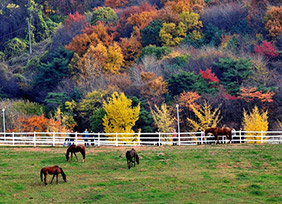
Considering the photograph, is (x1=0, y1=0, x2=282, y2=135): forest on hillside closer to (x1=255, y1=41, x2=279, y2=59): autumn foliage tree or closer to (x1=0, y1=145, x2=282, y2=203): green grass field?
(x1=255, y1=41, x2=279, y2=59): autumn foliage tree

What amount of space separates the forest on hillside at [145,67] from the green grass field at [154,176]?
17761mm

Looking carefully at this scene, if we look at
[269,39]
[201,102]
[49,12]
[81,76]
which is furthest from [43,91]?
[49,12]

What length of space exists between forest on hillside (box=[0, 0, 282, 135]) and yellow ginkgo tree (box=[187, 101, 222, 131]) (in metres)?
0.15

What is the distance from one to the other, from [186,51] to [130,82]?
14.8 m

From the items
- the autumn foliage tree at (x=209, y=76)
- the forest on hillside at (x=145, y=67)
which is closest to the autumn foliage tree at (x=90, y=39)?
the forest on hillside at (x=145, y=67)

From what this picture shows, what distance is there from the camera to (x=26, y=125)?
61469 millimetres

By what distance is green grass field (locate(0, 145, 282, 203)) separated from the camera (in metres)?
26.6

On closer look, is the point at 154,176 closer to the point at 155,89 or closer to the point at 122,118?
the point at 122,118

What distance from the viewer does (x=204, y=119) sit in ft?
194

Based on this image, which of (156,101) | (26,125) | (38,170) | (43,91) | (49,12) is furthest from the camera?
(49,12)

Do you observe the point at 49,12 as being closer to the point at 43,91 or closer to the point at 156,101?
the point at 43,91

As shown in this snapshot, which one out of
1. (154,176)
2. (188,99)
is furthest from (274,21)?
(154,176)

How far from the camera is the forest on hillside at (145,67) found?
6178 centimetres

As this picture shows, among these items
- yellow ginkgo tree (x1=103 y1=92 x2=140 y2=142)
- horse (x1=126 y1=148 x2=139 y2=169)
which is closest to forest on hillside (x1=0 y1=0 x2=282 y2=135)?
yellow ginkgo tree (x1=103 y1=92 x2=140 y2=142)
